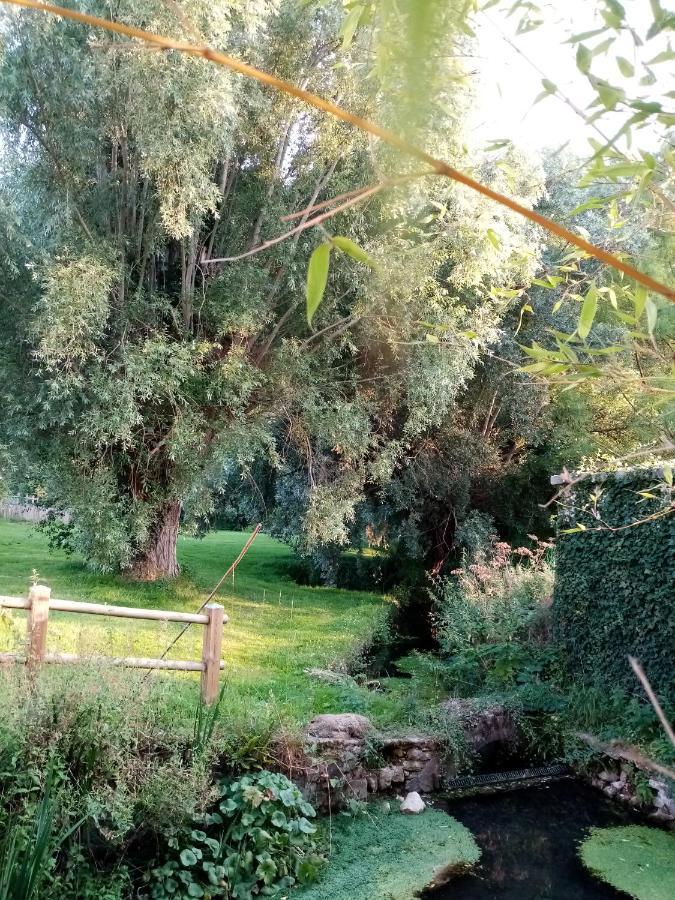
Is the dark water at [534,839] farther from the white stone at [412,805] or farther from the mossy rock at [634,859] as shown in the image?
the white stone at [412,805]

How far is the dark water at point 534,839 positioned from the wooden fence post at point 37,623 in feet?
10.1

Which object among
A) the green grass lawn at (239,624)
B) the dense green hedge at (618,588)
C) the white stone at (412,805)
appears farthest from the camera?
the green grass lawn at (239,624)

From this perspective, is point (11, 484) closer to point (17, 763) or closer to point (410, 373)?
point (410, 373)

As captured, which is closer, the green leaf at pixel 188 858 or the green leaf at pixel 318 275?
the green leaf at pixel 318 275

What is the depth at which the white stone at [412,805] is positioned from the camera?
5.91 metres

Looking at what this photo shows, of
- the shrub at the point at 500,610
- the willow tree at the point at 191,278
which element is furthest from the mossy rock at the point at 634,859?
the willow tree at the point at 191,278

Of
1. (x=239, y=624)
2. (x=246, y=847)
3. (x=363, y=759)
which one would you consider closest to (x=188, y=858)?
(x=246, y=847)

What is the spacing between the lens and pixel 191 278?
36.4 ft

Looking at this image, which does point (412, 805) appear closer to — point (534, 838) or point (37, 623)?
point (534, 838)

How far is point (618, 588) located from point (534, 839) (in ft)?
8.56

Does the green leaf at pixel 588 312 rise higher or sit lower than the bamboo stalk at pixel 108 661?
higher

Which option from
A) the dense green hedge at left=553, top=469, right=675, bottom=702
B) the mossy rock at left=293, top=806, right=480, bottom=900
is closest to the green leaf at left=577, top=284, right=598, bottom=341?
the mossy rock at left=293, top=806, right=480, bottom=900

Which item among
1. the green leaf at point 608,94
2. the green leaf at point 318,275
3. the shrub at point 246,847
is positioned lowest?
the shrub at point 246,847

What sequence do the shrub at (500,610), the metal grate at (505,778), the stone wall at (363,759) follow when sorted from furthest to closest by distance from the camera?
the shrub at (500,610)
the metal grate at (505,778)
the stone wall at (363,759)
